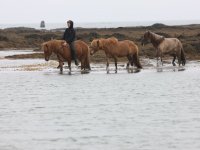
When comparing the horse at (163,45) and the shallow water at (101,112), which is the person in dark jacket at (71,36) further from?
the horse at (163,45)

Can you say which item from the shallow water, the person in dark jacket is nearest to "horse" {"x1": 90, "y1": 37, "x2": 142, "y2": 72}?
the person in dark jacket

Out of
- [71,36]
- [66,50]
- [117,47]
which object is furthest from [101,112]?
[117,47]

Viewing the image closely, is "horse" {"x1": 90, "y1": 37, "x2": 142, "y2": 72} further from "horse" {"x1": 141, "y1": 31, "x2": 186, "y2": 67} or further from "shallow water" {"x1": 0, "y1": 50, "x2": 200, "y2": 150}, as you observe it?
"shallow water" {"x1": 0, "y1": 50, "x2": 200, "y2": 150}

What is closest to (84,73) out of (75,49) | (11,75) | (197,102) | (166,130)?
(75,49)

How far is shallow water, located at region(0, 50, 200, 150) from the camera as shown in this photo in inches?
498

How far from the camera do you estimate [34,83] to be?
25.7 m

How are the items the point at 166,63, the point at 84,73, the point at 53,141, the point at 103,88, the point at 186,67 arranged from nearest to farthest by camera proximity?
the point at 53,141
the point at 103,88
the point at 84,73
the point at 186,67
the point at 166,63

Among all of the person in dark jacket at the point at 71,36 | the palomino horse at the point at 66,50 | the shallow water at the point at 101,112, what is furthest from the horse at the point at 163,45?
the person in dark jacket at the point at 71,36

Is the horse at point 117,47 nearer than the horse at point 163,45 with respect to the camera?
Yes

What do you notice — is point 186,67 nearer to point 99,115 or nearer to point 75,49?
point 75,49

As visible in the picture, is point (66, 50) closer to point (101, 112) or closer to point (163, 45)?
point (163, 45)

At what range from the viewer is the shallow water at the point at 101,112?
12641mm

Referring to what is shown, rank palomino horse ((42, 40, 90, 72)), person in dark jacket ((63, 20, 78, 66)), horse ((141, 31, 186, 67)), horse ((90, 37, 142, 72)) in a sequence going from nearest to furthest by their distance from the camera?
person in dark jacket ((63, 20, 78, 66)) → palomino horse ((42, 40, 90, 72)) → horse ((90, 37, 142, 72)) → horse ((141, 31, 186, 67))

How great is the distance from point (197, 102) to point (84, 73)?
1166 centimetres
